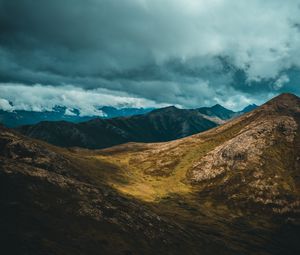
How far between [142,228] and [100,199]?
102ft

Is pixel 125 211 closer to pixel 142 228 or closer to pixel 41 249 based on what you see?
pixel 142 228

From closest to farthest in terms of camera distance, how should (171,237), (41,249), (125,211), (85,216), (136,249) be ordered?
(41,249) → (136,249) → (85,216) → (171,237) → (125,211)

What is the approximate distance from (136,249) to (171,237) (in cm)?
3045

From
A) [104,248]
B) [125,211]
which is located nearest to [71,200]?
[125,211]

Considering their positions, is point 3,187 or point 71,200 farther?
point 71,200

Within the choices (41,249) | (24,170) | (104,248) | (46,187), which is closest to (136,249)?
(104,248)

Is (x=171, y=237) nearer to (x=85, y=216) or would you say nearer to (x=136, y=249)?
(x=136, y=249)

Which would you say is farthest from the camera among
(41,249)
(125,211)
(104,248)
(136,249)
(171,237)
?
(125,211)

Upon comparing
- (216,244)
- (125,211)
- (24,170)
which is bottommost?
(216,244)

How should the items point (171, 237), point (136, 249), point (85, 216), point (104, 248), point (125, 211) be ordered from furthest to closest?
point (125, 211)
point (171, 237)
point (85, 216)
point (136, 249)
point (104, 248)

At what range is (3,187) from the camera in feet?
566

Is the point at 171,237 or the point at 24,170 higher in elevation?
the point at 24,170

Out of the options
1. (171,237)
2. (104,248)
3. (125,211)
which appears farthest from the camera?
(125,211)

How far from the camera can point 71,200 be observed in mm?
184125
